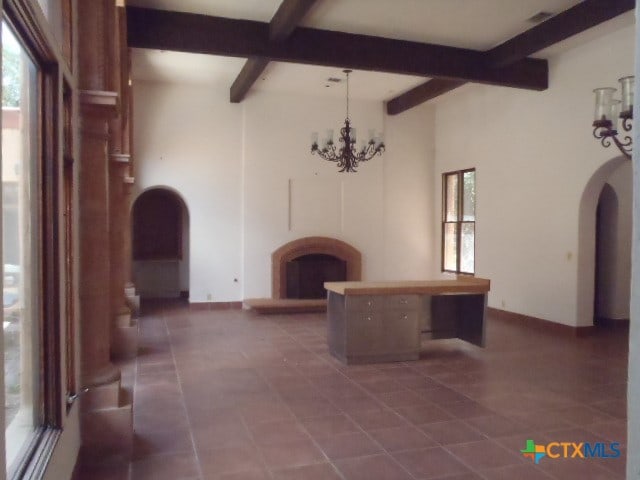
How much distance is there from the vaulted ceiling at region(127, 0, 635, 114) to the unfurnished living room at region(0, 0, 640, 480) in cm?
4

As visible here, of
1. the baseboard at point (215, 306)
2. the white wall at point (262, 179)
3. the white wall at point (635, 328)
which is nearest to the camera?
the white wall at point (635, 328)

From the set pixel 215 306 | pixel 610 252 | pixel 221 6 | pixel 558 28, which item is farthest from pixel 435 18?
pixel 215 306

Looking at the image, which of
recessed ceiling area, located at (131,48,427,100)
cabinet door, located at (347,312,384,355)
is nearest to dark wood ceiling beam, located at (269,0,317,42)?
recessed ceiling area, located at (131,48,427,100)

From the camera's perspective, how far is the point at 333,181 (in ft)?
35.8

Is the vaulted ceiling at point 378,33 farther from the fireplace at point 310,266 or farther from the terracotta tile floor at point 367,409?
the terracotta tile floor at point 367,409

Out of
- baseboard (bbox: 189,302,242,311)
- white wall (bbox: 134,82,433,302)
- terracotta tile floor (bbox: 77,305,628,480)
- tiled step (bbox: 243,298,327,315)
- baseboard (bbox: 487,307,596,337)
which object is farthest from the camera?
baseboard (bbox: 189,302,242,311)

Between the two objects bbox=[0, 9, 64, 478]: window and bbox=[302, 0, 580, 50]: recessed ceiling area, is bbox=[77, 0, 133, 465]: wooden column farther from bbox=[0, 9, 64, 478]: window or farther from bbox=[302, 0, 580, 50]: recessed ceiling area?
bbox=[302, 0, 580, 50]: recessed ceiling area

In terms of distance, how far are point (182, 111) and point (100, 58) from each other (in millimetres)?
6523

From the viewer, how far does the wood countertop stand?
20.1 feet

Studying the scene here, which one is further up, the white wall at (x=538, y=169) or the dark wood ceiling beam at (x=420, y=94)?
the dark wood ceiling beam at (x=420, y=94)

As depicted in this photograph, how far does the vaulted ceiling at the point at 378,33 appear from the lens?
21.1 feet

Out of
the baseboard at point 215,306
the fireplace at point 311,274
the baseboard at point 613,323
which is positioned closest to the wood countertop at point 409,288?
the baseboard at point 613,323

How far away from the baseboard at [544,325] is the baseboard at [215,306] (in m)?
4.50

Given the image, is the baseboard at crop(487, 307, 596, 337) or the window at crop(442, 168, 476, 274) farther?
the window at crop(442, 168, 476, 274)
